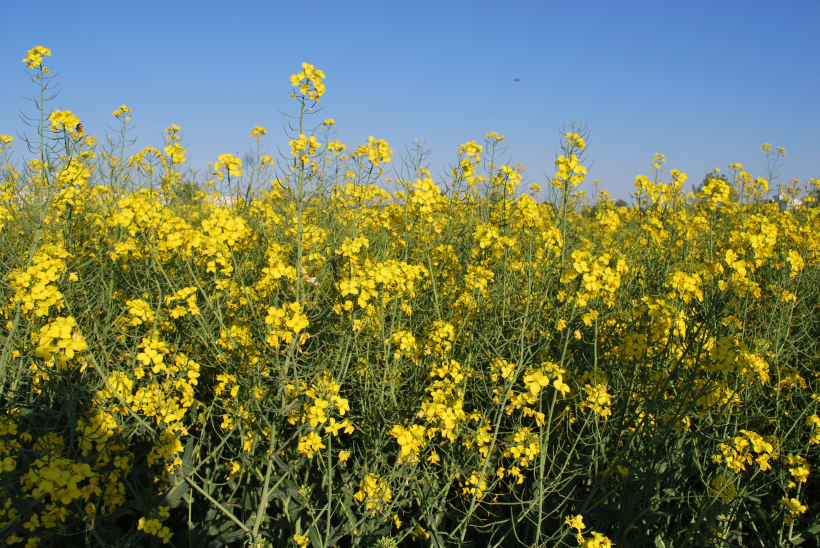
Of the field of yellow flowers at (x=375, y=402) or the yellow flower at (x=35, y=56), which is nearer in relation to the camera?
Answer: the field of yellow flowers at (x=375, y=402)

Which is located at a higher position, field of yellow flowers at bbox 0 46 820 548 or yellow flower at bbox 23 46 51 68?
yellow flower at bbox 23 46 51 68

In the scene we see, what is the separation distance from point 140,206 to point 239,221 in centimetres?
66

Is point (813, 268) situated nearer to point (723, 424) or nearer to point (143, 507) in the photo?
point (723, 424)

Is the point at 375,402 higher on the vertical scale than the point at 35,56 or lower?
lower

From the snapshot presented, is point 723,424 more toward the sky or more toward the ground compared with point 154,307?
more toward the ground

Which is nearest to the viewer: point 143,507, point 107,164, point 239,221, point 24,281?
point 24,281

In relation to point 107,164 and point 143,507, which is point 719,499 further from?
point 107,164

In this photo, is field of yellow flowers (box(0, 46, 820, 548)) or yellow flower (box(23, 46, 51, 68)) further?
yellow flower (box(23, 46, 51, 68))

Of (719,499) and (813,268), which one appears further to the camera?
(813,268)

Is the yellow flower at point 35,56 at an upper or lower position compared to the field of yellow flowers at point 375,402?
upper

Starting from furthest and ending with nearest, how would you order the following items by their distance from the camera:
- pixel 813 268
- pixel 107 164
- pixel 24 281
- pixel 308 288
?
pixel 107 164 → pixel 813 268 → pixel 308 288 → pixel 24 281

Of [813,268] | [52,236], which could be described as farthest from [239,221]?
[813,268]

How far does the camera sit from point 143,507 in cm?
196

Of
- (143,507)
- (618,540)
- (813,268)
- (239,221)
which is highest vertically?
(239,221)
